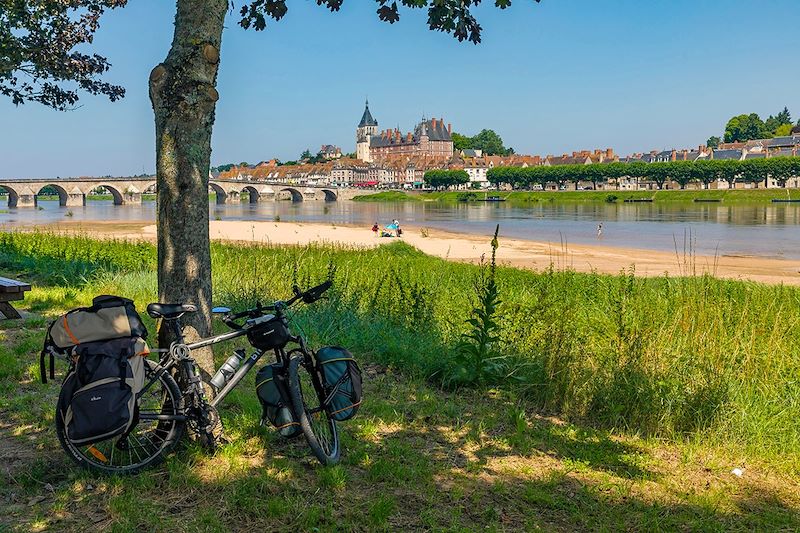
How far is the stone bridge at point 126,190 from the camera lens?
3760 inches

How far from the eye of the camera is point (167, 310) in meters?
3.93

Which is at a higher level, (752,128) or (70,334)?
(752,128)

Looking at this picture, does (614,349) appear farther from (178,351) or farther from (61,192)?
(61,192)

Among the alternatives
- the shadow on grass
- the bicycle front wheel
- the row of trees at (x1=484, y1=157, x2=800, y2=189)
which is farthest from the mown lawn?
the row of trees at (x1=484, y1=157, x2=800, y2=189)

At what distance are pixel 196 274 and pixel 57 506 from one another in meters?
1.51

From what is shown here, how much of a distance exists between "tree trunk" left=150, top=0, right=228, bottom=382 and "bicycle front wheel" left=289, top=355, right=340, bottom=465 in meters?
0.75

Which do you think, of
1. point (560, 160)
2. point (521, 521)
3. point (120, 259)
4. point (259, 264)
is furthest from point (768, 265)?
point (560, 160)

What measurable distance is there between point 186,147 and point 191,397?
153 centimetres

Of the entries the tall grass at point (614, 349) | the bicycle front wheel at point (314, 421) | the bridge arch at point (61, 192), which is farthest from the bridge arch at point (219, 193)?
the bicycle front wheel at point (314, 421)

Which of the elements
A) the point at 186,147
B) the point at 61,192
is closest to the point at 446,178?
the point at 61,192

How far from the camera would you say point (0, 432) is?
4.68 meters

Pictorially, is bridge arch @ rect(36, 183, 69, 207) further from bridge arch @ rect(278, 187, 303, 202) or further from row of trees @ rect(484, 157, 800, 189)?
row of trees @ rect(484, 157, 800, 189)

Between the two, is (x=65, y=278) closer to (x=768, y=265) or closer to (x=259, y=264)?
(x=259, y=264)

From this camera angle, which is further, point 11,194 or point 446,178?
point 446,178
